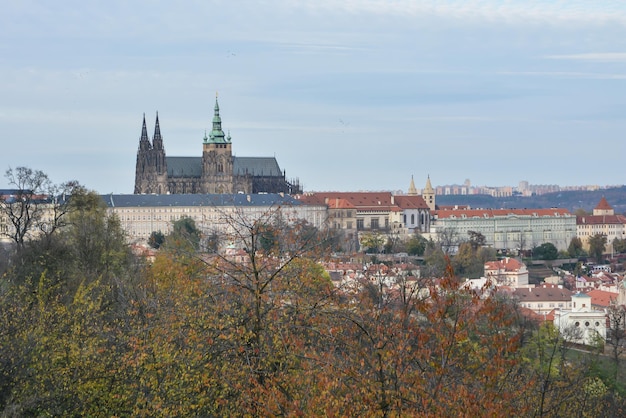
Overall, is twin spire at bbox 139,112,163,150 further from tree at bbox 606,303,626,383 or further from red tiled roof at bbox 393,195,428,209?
tree at bbox 606,303,626,383

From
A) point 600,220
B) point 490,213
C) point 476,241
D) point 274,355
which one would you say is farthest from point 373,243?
point 274,355

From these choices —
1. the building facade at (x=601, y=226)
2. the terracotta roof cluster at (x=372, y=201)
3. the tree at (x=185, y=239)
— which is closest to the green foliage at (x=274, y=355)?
the tree at (x=185, y=239)

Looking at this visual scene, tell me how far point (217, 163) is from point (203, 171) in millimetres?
1876

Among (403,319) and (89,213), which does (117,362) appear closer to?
(403,319)

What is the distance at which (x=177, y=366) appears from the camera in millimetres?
17297

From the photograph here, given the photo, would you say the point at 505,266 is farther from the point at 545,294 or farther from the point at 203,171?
the point at 203,171

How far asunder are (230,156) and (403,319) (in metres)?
125

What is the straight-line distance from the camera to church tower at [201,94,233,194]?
454 feet

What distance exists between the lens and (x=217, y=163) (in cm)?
13938

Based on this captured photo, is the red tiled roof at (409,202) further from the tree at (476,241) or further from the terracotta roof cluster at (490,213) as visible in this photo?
Result: the tree at (476,241)

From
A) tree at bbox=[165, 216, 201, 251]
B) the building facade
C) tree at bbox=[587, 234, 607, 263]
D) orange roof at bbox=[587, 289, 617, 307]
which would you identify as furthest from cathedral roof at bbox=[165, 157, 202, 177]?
orange roof at bbox=[587, 289, 617, 307]

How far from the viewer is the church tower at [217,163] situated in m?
138

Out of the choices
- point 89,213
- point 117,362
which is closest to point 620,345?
point 89,213

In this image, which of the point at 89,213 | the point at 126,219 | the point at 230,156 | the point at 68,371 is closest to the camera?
the point at 68,371
